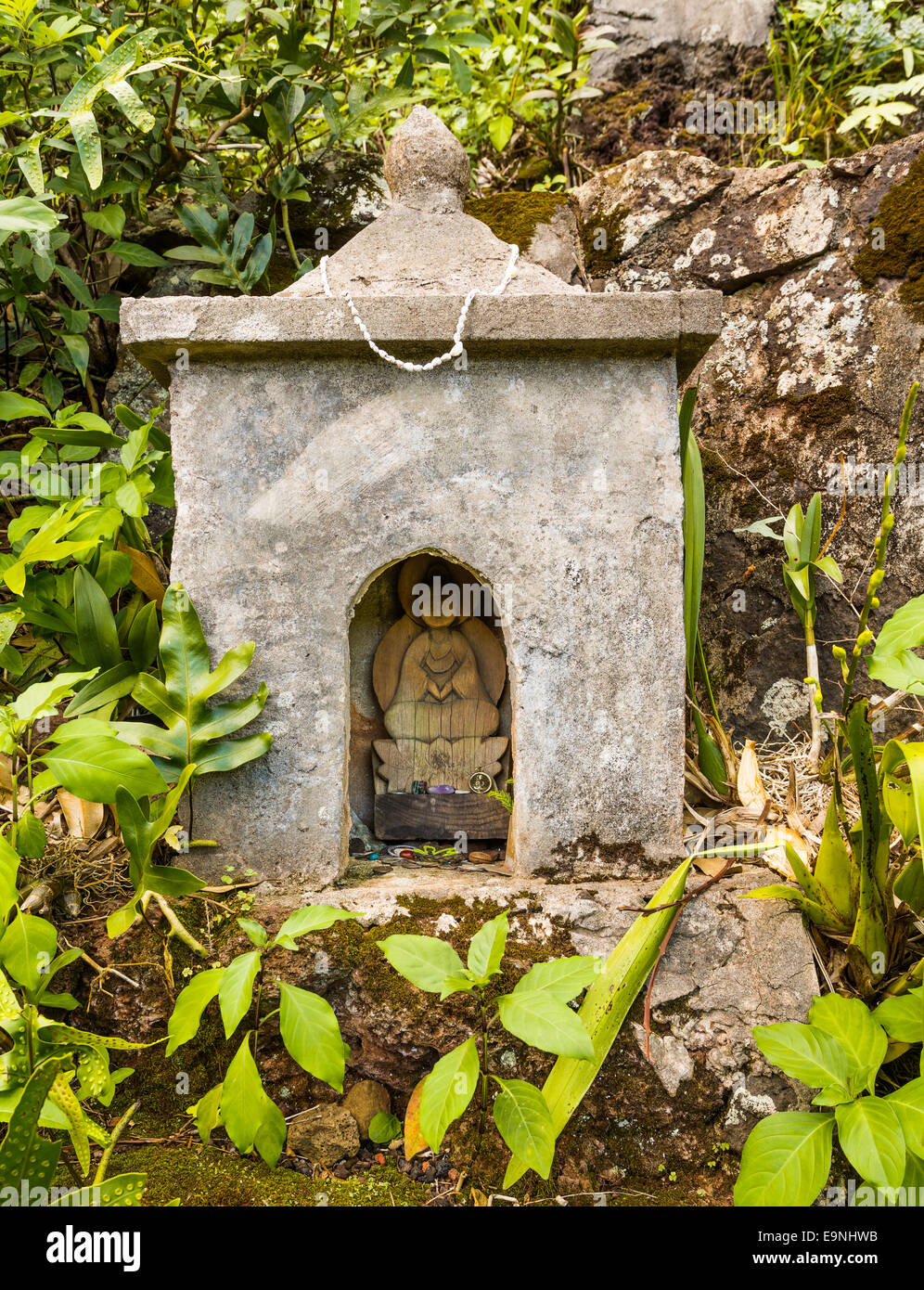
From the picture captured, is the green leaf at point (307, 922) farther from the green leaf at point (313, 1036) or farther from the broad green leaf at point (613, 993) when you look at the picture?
the broad green leaf at point (613, 993)

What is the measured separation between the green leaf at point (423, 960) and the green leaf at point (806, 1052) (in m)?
0.65

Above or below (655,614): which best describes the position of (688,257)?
above

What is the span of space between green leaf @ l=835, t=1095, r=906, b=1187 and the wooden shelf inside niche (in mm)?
1305

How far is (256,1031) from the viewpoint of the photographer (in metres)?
1.77

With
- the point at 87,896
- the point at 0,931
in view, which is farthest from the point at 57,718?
the point at 0,931

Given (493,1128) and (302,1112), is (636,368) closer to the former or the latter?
(493,1128)

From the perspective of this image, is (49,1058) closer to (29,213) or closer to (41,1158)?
(41,1158)

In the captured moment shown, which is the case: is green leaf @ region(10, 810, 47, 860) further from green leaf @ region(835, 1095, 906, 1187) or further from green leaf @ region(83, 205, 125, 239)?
green leaf @ region(83, 205, 125, 239)

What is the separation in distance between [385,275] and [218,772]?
4.72 feet

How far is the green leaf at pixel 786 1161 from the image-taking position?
1605 mm

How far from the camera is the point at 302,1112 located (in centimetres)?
212

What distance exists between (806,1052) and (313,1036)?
3.21ft

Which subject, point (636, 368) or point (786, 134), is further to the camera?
point (786, 134)

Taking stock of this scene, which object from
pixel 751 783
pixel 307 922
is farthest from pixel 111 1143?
pixel 751 783
